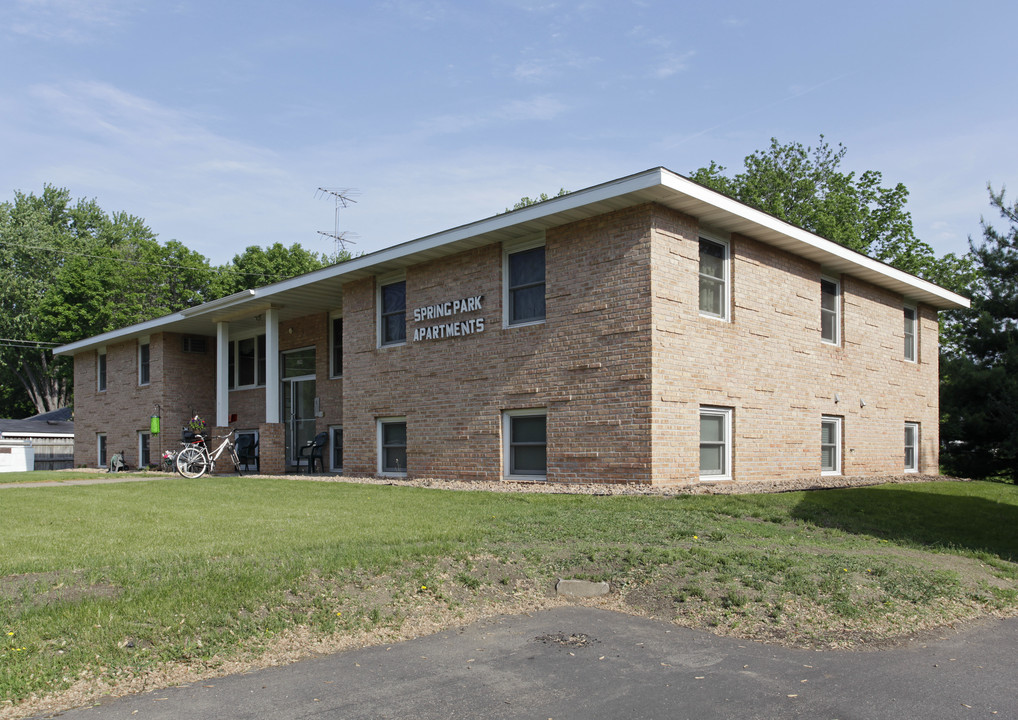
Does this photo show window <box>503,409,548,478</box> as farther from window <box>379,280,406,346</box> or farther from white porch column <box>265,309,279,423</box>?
white porch column <box>265,309,279,423</box>

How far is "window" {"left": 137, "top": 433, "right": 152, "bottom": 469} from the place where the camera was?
27.5m

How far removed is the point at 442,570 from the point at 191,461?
14.8 meters

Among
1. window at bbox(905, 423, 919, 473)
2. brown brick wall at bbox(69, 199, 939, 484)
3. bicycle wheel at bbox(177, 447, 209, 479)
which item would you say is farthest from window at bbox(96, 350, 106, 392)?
window at bbox(905, 423, 919, 473)

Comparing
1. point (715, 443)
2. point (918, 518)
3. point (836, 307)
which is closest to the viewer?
point (918, 518)

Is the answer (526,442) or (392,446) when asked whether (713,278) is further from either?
(392,446)

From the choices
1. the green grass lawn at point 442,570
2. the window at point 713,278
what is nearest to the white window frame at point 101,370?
the green grass lawn at point 442,570

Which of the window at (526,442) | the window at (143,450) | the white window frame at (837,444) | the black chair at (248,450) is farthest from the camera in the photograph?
the window at (143,450)

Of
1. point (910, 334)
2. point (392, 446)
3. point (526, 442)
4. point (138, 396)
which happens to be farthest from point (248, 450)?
point (910, 334)

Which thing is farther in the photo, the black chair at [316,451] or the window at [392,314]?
the black chair at [316,451]

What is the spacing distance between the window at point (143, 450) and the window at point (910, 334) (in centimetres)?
2292

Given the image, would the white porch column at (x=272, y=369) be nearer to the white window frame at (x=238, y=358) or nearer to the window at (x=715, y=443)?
the white window frame at (x=238, y=358)

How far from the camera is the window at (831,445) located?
17609mm

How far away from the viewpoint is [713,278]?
48.7 feet

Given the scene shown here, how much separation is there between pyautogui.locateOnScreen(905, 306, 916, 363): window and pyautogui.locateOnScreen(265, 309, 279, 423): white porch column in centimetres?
1593
